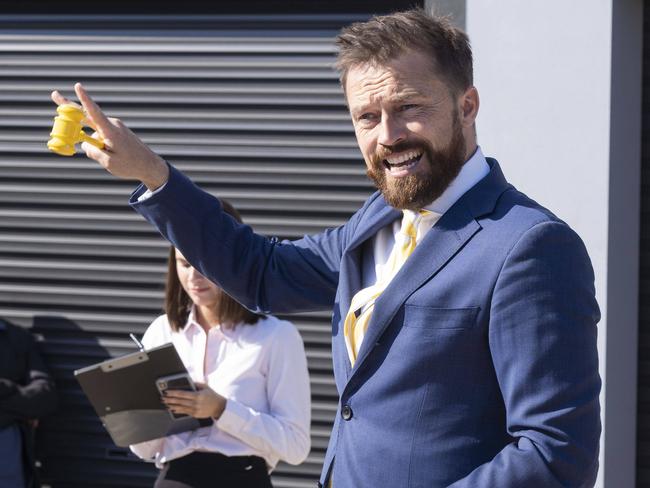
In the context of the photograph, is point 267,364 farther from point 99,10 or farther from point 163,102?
point 99,10

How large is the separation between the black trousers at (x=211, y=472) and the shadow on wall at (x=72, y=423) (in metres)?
1.86

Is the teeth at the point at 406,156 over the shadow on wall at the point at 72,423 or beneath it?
over

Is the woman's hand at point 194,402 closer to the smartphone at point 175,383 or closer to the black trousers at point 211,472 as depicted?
the smartphone at point 175,383

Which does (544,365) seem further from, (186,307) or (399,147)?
(186,307)

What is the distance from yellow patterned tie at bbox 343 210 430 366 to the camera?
2273mm

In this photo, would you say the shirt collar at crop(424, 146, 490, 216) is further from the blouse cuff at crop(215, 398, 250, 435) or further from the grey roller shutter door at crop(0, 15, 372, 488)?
the grey roller shutter door at crop(0, 15, 372, 488)

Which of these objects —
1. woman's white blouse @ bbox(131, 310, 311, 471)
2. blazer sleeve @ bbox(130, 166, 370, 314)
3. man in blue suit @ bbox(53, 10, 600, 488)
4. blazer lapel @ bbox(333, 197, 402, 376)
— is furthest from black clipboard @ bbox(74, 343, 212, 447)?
blazer lapel @ bbox(333, 197, 402, 376)

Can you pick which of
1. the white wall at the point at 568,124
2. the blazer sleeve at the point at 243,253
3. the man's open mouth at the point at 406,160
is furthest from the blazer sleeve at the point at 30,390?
the man's open mouth at the point at 406,160

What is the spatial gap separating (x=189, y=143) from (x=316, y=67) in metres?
0.79

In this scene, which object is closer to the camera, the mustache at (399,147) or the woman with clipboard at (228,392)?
the mustache at (399,147)

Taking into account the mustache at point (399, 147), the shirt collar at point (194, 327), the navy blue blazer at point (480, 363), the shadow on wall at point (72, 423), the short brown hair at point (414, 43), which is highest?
the short brown hair at point (414, 43)

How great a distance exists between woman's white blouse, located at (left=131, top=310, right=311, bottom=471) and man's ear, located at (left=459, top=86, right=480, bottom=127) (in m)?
2.07

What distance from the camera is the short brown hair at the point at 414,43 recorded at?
220 cm

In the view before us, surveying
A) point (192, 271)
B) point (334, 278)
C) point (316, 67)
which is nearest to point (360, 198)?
point (316, 67)
